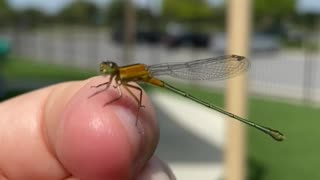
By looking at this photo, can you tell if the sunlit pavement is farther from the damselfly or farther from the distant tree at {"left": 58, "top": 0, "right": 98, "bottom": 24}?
the distant tree at {"left": 58, "top": 0, "right": 98, "bottom": 24}

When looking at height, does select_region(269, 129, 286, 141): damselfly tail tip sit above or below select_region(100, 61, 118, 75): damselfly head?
below

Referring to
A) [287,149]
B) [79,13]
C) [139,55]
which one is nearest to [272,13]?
[79,13]

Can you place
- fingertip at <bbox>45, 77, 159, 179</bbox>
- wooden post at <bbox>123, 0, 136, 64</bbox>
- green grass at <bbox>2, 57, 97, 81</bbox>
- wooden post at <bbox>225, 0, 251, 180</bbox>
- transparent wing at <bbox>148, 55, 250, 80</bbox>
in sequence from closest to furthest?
1. fingertip at <bbox>45, 77, 159, 179</bbox>
2. transparent wing at <bbox>148, 55, 250, 80</bbox>
3. wooden post at <bbox>225, 0, 251, 180</bbox>
4. green grass at <bbox>2, 57, 97, 81</bbox>
5. wooden post at <bbox>123, 0, 136, 64</bbox>

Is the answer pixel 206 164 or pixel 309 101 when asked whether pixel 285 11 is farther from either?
Result: pixel 206 164

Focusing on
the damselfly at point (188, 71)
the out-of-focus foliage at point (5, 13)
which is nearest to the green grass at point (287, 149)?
the damselfly at point (188, 71)

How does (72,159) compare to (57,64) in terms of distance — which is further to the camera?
(57,64)

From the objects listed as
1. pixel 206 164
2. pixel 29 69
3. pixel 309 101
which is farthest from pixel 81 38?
pixel 206 164

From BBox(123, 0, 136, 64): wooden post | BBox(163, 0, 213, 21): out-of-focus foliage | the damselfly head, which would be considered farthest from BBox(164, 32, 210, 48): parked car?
the damselfly head
